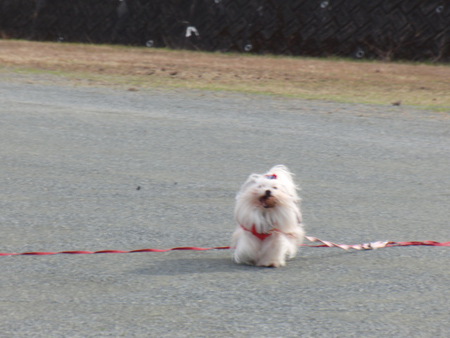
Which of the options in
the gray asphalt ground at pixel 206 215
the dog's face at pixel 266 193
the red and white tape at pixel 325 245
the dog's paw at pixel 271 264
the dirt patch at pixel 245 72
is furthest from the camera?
the dirt patch at pixel 245 72

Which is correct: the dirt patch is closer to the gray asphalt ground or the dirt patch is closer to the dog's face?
the gray asphalt ground

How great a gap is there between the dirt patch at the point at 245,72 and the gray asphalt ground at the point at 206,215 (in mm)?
2153

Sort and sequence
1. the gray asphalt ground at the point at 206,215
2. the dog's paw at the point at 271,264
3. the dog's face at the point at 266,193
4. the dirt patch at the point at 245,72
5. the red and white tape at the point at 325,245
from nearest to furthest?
1. the gray asphalt ground at the point at 206,215
2. the dog's face at the point at 266,193
3. the dog's paw at the point at 271,264
4. the red and white tape at the point at 325,245
5. the dirt patch at the point at 245,72

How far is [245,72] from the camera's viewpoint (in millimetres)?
18703

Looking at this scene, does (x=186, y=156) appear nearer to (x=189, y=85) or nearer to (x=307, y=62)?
(x=189, y=85)

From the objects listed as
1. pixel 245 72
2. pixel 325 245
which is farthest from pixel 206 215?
pixel 245 72

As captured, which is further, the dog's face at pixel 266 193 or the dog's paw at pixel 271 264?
the dog's paw at pixel 271 264

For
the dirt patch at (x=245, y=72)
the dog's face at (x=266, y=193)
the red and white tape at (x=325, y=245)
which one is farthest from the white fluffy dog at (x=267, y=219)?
the dirt patch at (x=245, y=72)

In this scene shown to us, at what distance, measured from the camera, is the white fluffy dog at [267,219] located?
19.4ft

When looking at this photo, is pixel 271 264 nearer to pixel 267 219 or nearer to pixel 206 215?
pixel 267 219

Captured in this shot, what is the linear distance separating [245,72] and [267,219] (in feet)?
42.5

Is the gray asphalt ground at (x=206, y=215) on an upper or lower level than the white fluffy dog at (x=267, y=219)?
lower

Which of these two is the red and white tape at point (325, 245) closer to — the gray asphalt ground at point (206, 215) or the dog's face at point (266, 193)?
the gray asphalt ground at point (206, 215)

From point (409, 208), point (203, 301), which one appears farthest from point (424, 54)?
point (203, 301)
